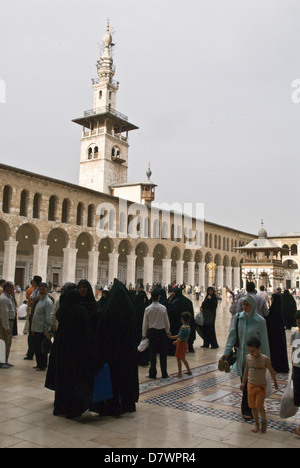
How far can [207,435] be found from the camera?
3436 mm

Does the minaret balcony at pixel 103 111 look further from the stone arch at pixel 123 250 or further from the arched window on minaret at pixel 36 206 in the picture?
the arched window on minaret at pixel 36 206

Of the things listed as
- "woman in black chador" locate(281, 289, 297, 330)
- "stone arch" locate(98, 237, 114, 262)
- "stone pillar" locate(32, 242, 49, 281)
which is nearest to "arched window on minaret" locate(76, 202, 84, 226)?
"stone arch" locate(98, 237, 114, 262)

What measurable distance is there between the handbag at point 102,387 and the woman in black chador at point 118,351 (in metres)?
0.08

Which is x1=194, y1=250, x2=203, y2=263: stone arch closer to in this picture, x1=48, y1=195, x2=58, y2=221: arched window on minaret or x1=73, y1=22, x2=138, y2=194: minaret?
x1=73, y1=22, x2=138, y2=194: minaret

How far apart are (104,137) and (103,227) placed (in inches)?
549

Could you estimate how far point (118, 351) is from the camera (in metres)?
3.94

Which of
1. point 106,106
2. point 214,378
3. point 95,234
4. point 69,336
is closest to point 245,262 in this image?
point 95,234

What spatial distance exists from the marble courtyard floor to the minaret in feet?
119

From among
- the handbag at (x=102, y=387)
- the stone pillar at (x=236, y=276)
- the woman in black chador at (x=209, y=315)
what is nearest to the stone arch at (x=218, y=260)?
the stone pillar at (x=236, y=276)

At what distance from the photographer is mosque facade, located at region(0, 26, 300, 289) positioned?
25781mm

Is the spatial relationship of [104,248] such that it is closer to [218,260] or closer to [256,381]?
[218,260]

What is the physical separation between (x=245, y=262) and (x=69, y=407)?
118 ft

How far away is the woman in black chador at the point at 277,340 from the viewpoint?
6.31 m
